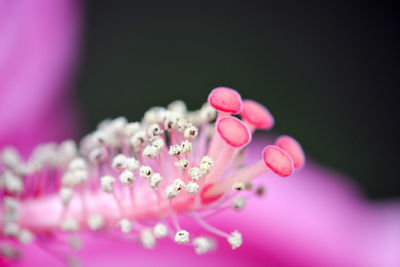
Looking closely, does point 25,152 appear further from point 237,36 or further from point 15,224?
point 237,36

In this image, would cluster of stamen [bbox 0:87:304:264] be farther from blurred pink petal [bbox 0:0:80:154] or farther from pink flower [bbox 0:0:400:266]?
blurred pink petal [bbox 0:0:80:154]

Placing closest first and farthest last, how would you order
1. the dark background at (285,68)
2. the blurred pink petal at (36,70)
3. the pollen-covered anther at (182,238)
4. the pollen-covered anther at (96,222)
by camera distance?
the pollen-covered anther at (182,238)
the pollen-covered anther at (96,222)
the blurred pink petal at (36,70)
the dark background at (285,68)

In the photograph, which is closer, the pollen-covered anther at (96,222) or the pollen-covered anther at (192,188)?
the pollen-covered anther at (192,188)

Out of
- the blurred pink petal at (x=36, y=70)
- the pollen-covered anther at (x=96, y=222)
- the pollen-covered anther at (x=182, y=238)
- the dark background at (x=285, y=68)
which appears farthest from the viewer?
the dark background at (x=285, y=68)

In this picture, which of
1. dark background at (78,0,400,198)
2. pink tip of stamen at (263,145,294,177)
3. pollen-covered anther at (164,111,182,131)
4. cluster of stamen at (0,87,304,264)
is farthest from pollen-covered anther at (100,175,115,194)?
dark background at (78,0,400,198)

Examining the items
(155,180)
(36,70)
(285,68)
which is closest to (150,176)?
(155,180)

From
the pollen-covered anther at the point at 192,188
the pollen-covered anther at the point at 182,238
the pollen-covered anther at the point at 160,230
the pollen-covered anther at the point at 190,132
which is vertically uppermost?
the pollen-covered anther at the point at 190,132

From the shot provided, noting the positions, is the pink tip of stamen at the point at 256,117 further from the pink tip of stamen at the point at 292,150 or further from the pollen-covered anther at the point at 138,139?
the pollen-covered anther at the point at 138,139

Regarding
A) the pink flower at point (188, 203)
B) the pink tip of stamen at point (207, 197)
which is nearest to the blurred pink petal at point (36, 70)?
the pink flower at point (188, 203)

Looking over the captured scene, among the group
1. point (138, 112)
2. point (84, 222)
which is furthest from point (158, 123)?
point (138, 112)

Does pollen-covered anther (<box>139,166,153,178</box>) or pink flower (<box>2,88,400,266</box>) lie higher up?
pink flower (<box>2,88,400,266</box>)
